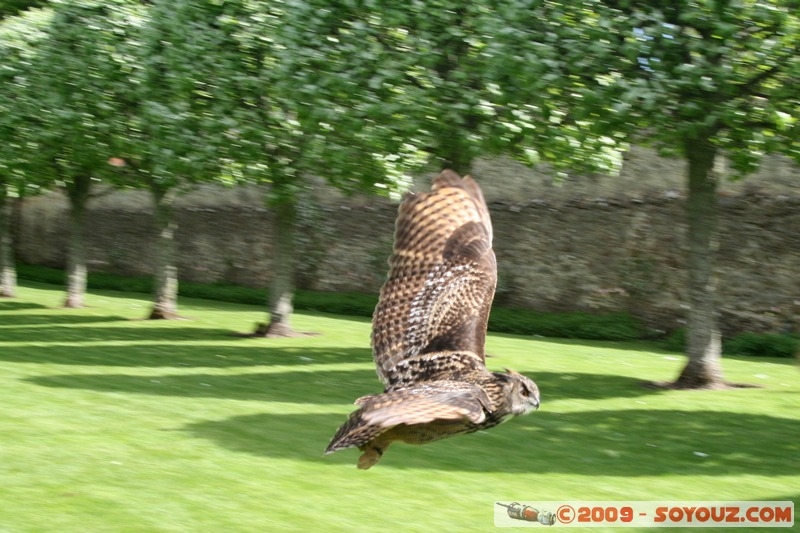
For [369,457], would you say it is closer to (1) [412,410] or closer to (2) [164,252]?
(1) [412,410]

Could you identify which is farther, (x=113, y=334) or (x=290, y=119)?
(x=113, y=334)

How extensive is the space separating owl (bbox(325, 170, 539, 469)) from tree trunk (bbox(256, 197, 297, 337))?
1466 cm

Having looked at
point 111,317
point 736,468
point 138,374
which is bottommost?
point 111,317

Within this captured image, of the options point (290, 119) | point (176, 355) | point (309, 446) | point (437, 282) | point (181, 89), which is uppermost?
point (437, 282)

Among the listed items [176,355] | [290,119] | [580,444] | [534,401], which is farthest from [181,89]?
[534,401]

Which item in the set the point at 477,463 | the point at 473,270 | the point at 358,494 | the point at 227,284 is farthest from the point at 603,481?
the point at 227,284

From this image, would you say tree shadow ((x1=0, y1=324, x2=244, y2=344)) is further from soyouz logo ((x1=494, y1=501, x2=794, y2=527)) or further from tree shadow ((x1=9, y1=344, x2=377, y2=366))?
soyouz logo ((x1=494, y1=501, x2=794, y2=527))

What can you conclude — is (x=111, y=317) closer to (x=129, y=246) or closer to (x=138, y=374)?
(x=138, y=374)

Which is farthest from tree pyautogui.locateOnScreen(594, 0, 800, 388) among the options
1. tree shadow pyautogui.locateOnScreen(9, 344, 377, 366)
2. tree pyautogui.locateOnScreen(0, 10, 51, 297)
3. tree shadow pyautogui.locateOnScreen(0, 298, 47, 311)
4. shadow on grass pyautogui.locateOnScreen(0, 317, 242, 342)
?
tree shadow pyautogui.locateOnScreen(0, 298, 47, 311)

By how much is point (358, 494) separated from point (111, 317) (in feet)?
54.3

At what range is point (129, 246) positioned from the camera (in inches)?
1425

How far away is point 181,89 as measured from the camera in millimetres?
18438

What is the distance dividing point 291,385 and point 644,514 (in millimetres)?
7145

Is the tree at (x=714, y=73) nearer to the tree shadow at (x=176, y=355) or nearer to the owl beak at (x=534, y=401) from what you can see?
the tree shadow at (x=176, y=355)
